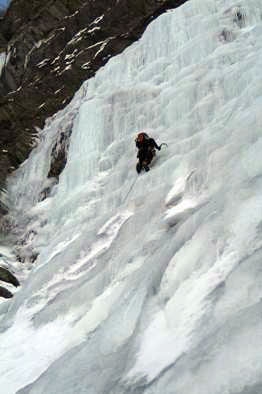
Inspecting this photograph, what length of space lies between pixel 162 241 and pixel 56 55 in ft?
75.9

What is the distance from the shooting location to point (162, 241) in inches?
315

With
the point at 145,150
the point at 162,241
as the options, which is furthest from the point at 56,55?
the point at 162,241

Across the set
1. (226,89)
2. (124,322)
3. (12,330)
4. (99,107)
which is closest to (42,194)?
(99,107)

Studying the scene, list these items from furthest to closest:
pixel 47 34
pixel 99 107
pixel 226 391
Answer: pixel 47 34 → pixel 99 107 → pixel 226 391

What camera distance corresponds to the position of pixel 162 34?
1945cm

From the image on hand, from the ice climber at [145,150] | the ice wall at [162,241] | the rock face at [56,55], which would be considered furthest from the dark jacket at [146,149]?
the rock face at [56,55]

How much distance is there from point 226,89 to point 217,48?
3219 millimetres

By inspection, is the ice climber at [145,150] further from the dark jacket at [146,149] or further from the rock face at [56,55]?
the rock face at [56,55]

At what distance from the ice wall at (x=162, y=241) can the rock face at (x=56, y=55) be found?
5.21 m

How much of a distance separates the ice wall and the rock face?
17.1 feet

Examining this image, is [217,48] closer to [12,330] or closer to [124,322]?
[12,330]

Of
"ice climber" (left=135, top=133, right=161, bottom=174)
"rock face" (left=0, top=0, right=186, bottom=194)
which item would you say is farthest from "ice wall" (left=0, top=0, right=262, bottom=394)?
"rock face" (left=0, top=0, right=186, bottom=194)

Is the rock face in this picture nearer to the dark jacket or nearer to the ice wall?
the ice wall

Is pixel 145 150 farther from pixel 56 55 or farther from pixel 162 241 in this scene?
pixel 56 55
